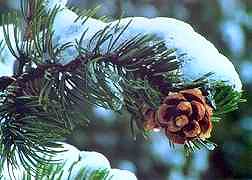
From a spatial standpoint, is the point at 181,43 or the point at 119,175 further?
the point at 119,175

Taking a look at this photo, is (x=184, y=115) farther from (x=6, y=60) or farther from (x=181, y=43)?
(x=6, y=60)

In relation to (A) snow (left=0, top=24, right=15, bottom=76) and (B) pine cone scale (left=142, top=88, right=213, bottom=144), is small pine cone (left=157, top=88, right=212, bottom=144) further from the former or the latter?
(A) snow (left=0, top=24, right=15, bottom=76)

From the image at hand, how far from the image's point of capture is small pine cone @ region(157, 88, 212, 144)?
21.6 inches

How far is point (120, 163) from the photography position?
288 centimetres

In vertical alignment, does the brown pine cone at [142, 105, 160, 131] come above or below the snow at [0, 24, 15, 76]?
below

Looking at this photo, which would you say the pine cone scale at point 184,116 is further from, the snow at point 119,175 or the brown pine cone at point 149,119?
the snow at point 119,175

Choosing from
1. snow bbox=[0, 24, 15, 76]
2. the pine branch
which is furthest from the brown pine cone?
snow bbox=[0, 24, 15, 76]

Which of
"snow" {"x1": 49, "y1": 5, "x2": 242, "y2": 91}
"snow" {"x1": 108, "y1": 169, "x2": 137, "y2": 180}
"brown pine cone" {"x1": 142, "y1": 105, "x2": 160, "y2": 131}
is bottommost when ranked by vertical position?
"snow" {"x1": 108, "y1": 169, "x2": 137, "y2": 180}

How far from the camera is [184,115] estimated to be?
22.0 inches

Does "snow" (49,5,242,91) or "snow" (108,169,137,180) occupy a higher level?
"snow" (49,5,242,91)

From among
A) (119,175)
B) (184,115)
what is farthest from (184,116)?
(119,175)

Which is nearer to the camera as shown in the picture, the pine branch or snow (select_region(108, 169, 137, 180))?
the pine branch

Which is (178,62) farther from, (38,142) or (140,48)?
(38,142)

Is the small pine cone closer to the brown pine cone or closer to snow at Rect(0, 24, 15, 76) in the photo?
the brown pine cone
